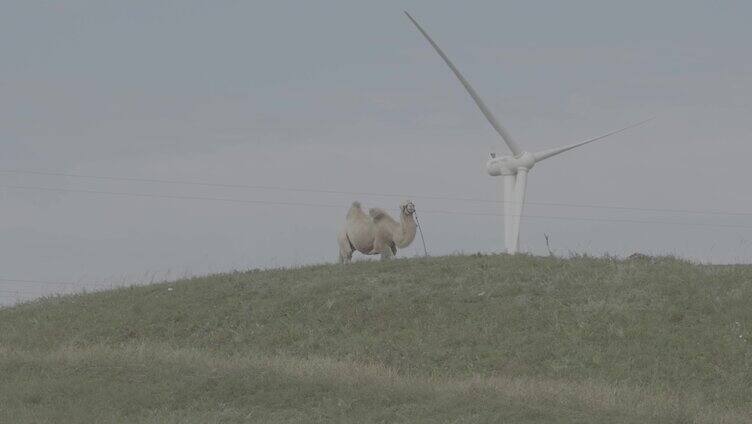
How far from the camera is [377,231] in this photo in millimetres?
31219

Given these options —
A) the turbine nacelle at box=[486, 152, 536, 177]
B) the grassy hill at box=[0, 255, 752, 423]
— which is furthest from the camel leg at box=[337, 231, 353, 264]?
the turbine nacelle at box=[486, 152, 536, 177]

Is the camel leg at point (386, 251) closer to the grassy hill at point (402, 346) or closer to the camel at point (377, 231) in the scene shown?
→ the camel at point (377, 231)

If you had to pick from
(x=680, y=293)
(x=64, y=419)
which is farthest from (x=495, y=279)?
(x=64, y=419)

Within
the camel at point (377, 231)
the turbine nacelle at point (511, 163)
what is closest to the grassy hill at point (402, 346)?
the camel at point (377, 231)

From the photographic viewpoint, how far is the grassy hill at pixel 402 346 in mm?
16922

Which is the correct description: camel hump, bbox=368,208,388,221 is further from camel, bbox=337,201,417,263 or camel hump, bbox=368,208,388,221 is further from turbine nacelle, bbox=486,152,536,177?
turbine nacelle, bbox=486,152,536,177

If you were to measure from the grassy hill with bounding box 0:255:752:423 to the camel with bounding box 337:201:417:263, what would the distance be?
6.69 feet

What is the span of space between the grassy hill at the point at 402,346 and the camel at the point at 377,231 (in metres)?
2.04

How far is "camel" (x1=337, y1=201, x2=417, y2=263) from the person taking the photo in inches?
1217

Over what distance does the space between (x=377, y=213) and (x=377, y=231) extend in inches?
17.2

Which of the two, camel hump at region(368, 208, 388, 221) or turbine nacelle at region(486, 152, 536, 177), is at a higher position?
turbine nacelle at region(486, 152, 536, 177)

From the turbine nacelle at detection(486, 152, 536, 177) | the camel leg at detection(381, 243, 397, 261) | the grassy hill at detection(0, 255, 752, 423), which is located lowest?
the grassy hill at detection(0, 255, 752, 423)

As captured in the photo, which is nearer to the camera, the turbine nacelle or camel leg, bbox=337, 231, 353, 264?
camel leg, bbox=337, 231, 353, 264

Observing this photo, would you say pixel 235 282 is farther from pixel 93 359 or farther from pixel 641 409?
pixel 641 409
